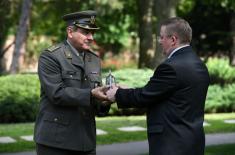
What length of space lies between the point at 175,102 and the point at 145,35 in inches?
810

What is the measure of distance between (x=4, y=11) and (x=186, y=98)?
24251mm

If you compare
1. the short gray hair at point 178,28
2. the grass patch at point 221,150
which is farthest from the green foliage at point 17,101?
the short gray hair at point 178,28

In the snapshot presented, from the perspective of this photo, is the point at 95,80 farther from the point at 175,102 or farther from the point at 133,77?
the point at 133,77

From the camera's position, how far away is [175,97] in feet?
14.7

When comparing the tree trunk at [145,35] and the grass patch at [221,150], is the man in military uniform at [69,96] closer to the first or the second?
the grass patch at [221,150]

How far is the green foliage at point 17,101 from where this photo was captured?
13789mm

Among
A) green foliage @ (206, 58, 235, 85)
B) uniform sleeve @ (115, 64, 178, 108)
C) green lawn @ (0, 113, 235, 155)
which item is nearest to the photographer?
uniform sleeve @ (115, 64, 178, 108)

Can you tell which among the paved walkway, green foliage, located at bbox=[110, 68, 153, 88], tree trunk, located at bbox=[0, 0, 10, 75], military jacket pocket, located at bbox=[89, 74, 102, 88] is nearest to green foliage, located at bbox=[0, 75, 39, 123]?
green foliage, located at bbox=[110, 68, 153, 88]

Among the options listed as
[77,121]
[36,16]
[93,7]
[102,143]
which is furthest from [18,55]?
[77,121]

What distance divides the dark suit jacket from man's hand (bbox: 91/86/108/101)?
287mm

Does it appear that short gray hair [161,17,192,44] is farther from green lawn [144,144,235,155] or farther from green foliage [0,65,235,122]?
green foliage [0,65,235,122]

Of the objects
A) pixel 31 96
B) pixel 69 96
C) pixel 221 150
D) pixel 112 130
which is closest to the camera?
pixel 69 96

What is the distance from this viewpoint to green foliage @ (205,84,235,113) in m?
16.3

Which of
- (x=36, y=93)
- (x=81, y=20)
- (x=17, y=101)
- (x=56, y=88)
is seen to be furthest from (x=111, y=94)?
(x=36, y=93)
